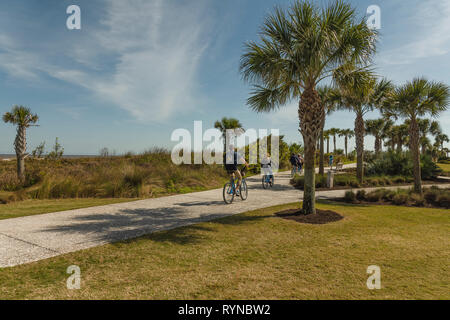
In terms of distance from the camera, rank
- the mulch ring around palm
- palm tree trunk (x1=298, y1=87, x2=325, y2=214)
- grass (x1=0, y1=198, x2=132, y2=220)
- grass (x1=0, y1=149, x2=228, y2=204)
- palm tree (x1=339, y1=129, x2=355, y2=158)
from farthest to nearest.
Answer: palm tree (x1=339, y1=129, x2=355, y2=158), grass (x1=0, y1=149, x2=228, y2=204), palm tree trunk (x1=298, y1=87, x2=325, y2=214), grass (x1=0, y1=198, x2=132, y2=220), the mulch ring around palm

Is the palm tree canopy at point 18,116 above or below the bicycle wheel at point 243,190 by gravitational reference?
above

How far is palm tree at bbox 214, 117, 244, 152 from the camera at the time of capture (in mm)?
27422

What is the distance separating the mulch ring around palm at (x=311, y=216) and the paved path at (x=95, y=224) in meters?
1.30

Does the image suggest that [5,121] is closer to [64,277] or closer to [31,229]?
[31,229]

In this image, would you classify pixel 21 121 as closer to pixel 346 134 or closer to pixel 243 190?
pixel 243 190

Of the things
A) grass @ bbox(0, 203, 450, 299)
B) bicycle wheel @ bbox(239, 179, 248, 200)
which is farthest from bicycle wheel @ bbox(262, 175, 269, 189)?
grass @ bbox(0, 203, 450, 299)

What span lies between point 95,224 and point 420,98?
13847mm

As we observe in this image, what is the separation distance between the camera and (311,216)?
701cm


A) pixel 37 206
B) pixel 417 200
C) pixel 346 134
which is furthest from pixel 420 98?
pixel 346 134

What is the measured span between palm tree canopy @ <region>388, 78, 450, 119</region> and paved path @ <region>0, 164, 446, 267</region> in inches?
306

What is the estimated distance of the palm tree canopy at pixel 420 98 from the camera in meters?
11.4

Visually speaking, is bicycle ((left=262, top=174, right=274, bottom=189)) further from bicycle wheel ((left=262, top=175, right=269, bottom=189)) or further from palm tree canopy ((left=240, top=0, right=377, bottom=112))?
palm tree canopy ((left=240, top=0, right=377, bottom=112))

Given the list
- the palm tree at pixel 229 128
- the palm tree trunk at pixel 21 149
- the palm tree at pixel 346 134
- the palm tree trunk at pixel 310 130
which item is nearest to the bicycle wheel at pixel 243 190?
the palm tree trunk at pixel 310 130

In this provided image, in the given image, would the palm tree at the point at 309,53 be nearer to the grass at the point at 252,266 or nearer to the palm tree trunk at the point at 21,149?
the grass at the point at 252,266
